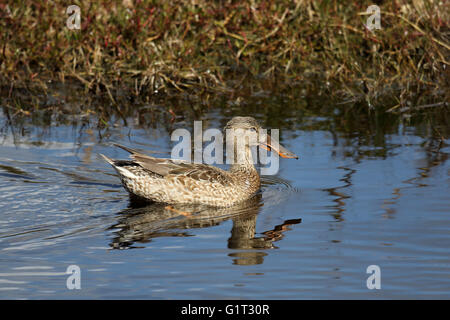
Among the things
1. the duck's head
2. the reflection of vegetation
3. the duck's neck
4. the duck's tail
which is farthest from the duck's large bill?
the reflection of vegetation

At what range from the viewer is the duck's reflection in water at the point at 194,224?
6793mm

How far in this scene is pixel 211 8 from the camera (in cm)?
1337

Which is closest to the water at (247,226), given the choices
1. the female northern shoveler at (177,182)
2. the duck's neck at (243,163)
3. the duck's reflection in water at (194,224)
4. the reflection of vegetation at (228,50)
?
the duck's reflection in water at (194,224)

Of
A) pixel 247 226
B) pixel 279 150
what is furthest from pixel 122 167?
pixel 279 150

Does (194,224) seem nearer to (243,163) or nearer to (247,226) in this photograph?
(247,226)

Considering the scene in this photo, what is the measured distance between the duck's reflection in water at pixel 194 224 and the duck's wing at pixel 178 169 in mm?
303

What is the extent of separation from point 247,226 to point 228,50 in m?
6.40

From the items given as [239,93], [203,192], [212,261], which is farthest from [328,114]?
[212,261]

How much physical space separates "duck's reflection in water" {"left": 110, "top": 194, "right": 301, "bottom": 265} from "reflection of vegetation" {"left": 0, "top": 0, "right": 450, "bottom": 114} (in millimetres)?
3926

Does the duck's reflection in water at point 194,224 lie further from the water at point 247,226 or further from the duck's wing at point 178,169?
the duck's wing at point 178,169

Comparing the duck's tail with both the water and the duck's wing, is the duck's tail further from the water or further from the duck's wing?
the water

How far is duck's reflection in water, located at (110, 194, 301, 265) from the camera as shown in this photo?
679 cm

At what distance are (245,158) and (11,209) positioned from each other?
2487 mm

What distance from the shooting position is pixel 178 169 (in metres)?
8.46
